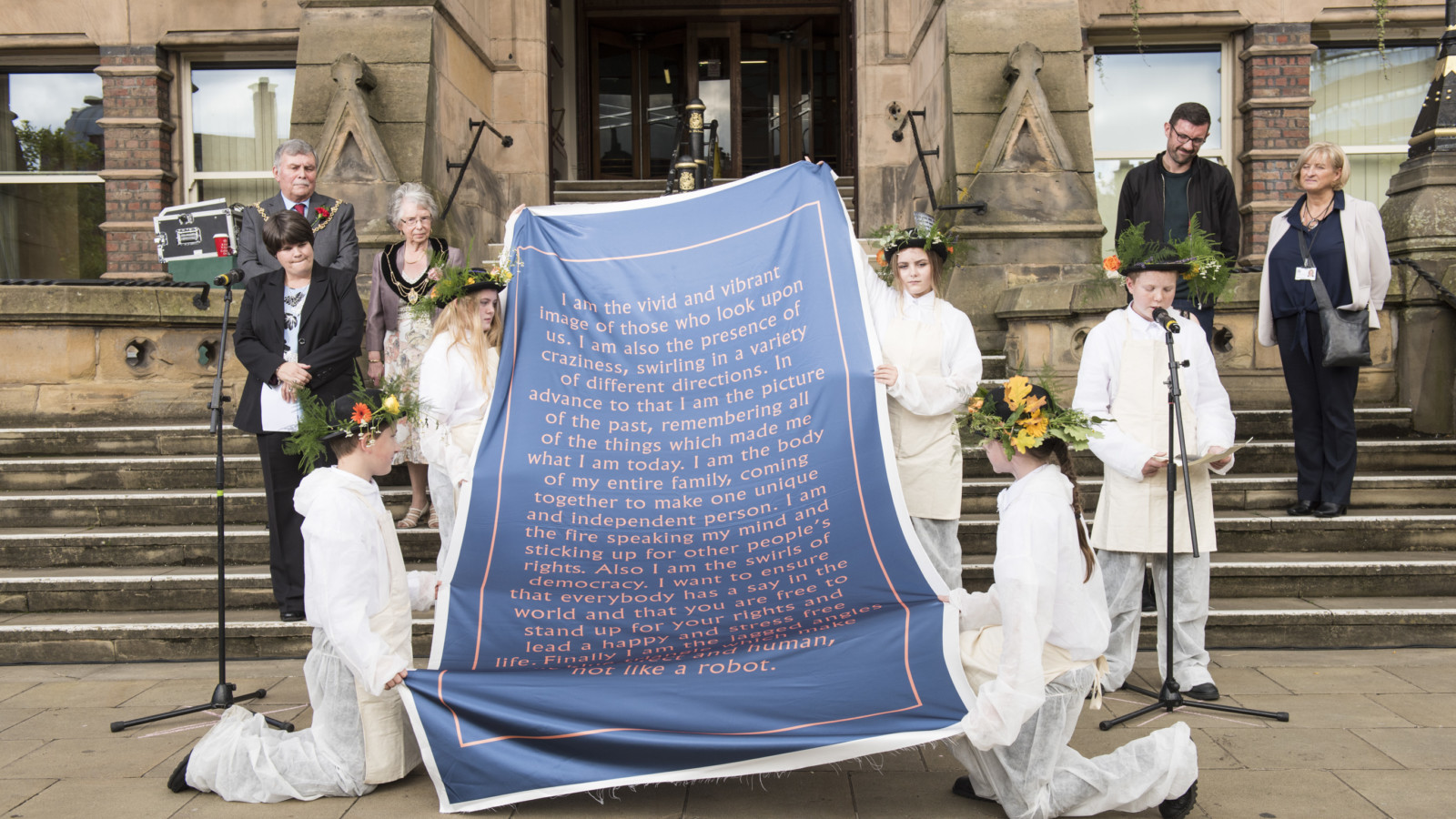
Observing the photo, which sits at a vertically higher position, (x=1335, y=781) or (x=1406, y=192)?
(x=1406, y=192)

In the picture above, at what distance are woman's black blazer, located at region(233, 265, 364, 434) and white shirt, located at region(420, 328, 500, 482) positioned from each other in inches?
41.3

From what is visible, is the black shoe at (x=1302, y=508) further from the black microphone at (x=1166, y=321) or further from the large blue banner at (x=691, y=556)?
the large blue banner at (x=691, y=556)

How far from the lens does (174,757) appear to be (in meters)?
4.10

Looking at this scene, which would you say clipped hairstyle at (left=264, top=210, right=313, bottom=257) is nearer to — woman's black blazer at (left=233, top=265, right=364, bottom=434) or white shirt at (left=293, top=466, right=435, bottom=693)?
woman's black blazer at (left=233, top=265, right=364, bottom=434)

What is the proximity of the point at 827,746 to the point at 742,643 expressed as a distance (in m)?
0.42

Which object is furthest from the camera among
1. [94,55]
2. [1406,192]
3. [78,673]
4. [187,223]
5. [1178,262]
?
[94,55]

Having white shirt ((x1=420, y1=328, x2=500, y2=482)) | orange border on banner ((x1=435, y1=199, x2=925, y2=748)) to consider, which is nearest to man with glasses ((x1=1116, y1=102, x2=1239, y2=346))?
orange border on banner ((x1=435, y1=199, x2=925, y2=748))

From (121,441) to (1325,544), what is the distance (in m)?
7.42

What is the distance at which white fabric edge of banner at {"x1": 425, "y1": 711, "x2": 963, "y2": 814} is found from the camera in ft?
11.1

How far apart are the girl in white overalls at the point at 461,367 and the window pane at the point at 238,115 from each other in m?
9.05

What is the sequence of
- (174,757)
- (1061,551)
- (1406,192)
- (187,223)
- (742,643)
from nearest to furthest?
(1061,551), (742,643), (174,757), (1406,192), (187,223)

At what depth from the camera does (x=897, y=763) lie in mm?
3975

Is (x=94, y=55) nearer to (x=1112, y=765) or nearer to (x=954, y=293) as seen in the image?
(x=954, y=293)

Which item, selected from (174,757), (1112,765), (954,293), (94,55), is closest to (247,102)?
(94,55)
